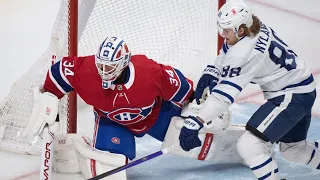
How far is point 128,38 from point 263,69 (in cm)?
132

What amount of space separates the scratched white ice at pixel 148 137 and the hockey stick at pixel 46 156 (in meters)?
0.24

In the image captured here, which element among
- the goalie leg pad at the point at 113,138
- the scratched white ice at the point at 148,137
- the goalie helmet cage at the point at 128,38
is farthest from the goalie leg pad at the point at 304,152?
the goalie helmet cage at the point at 128,38

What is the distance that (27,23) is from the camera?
17.4ft

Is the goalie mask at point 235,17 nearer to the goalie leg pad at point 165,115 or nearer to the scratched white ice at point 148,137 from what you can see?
the goalie leg pad at point 165,115

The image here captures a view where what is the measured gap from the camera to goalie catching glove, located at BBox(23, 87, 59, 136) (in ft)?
9.75

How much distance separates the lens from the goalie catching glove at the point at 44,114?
2971mm

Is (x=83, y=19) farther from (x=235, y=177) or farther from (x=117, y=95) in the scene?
(x=235, y=177)

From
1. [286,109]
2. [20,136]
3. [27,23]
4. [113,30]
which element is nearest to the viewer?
[286,109]

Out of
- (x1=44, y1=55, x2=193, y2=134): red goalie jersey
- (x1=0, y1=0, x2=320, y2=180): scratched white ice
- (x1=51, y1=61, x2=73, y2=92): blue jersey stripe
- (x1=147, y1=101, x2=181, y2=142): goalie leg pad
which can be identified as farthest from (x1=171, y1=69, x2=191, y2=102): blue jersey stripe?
(x1=51, y1=61, x2=73, y2=92): blue jersey stripe

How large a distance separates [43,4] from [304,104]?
3.23m

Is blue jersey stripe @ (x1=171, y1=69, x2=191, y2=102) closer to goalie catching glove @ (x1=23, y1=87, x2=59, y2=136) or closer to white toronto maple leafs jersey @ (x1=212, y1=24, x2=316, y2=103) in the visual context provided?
white toronto maple leafs jersey @ (x1=212, y1=24, x2=316, y2=103)

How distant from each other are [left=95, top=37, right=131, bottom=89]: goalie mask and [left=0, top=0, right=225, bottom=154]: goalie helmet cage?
594 mm

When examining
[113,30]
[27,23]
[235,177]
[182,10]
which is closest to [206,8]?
[182,10]

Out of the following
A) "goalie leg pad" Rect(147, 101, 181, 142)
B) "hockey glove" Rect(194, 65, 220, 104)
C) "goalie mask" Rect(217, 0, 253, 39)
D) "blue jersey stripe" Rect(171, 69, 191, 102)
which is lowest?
"goalie leg pad" Rect(147, 101, 181, 142)
